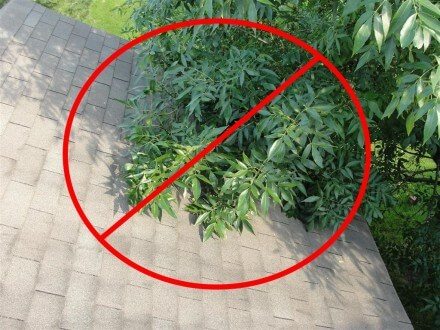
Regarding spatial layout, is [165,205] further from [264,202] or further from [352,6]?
[352,6]

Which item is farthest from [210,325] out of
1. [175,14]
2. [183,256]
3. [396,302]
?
[175,14]

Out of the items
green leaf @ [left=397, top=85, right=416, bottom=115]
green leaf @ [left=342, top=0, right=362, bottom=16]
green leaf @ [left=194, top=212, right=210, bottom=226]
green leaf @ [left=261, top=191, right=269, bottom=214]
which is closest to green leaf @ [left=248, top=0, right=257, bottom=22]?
green leaf @ [left=342, top=0, right=362, bottom=16]

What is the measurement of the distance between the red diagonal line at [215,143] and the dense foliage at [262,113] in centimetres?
4

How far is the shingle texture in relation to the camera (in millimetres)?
3283

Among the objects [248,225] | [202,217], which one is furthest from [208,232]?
[248,225]

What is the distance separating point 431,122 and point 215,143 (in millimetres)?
1562

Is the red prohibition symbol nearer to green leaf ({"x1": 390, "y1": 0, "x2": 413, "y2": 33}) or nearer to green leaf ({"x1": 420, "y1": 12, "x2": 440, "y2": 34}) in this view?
green leaf ({"x1": 390, "y1": 0, "x2": 413, "y2": 33})

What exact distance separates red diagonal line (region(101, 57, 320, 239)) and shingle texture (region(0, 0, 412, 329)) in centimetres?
6

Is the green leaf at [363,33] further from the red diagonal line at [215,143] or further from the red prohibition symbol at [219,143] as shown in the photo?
the red diagonal line at [215,143]

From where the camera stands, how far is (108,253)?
360cm

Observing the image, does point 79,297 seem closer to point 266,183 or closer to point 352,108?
point 266,183

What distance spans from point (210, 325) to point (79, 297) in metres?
0.77

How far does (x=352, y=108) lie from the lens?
4148 mm

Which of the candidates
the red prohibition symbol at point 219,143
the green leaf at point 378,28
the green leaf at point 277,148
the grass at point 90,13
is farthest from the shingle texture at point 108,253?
the grass at point 90,13
